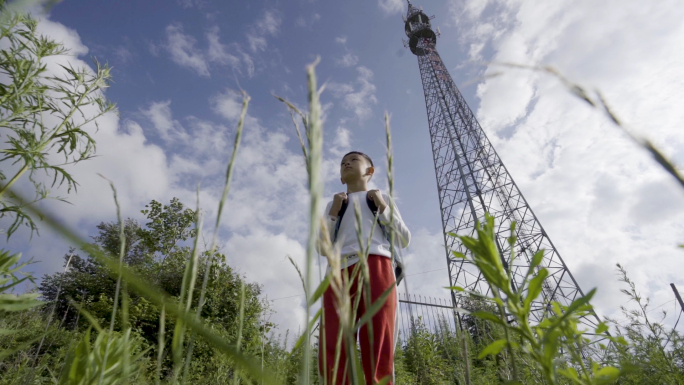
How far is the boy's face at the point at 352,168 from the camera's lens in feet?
6.60

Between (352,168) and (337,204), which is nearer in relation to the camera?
(337,204)

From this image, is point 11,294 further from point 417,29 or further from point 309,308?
point 417,29

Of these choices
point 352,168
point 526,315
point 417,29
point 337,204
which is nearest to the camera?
point 526,315

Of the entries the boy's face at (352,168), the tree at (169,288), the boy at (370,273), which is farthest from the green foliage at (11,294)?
the tree at (169,288)

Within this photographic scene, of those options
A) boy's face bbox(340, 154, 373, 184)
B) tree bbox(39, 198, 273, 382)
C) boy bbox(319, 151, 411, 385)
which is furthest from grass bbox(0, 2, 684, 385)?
tree bbox(39, 198, 273, 382)

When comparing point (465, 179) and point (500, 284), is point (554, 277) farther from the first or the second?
point (500, 284)

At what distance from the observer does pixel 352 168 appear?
2012mm

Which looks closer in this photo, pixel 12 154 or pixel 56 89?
pixel 12 154

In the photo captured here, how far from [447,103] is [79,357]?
1213 centimetres

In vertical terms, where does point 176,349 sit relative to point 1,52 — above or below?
below

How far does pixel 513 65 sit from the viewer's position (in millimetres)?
371

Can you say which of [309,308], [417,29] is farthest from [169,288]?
[417,29]

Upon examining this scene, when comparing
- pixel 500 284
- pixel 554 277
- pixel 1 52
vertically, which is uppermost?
pixel 554 277

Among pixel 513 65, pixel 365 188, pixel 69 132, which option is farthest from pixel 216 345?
pixel 69 132
